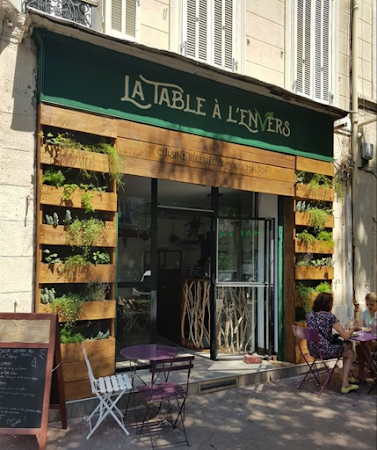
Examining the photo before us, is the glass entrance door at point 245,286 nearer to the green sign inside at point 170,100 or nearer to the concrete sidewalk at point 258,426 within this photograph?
the concrete sidewalk at point 258,426

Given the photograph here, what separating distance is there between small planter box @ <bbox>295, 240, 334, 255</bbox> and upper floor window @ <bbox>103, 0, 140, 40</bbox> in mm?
3744

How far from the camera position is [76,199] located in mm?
4449

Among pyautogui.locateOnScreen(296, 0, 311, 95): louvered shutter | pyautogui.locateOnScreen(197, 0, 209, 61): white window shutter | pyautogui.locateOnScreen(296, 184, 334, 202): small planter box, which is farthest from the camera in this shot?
pyautogui.locateOnScreen(296, 0, 311, 95): louvered shutter

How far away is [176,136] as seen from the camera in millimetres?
5258

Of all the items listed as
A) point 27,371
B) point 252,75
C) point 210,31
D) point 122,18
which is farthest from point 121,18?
point 27,371

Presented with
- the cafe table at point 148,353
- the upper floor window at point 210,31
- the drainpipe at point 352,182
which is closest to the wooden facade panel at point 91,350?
the cafe table at point 148,353

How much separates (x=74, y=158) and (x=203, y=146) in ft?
5.89

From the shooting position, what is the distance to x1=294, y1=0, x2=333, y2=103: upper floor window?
7.00 m

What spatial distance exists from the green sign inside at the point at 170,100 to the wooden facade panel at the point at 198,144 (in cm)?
9

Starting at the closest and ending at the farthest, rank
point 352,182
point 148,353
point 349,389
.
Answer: point 148,353 → point 349,389 → point 352,182

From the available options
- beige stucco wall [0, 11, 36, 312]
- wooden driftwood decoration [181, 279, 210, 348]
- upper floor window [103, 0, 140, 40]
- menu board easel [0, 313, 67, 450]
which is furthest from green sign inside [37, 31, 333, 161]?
wooden driftwood decoration [181, 279, 210, 348]

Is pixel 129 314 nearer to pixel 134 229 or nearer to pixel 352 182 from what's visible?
pixel 134 229

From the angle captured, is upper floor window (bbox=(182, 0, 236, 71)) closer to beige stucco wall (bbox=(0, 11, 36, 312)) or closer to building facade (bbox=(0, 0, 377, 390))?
building facade (bbox=(0, 0, 377, 390))

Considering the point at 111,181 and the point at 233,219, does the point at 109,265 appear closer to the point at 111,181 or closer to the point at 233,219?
the point at 111,181
